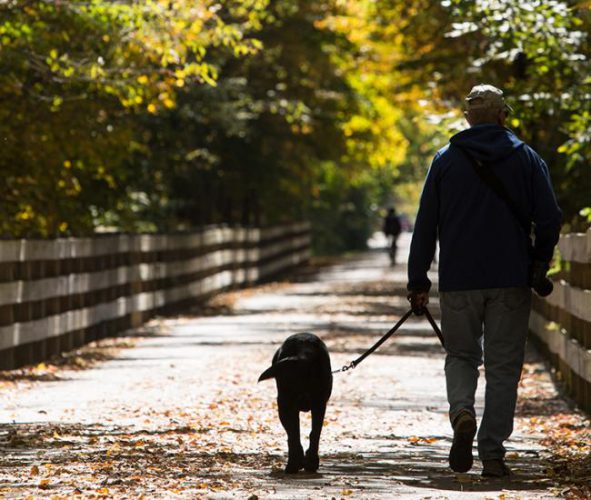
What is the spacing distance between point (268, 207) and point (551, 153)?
20379mm

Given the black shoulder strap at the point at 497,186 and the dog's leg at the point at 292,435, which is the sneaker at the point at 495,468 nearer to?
the dog's leg at the point at 292,435

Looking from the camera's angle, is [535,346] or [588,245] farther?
[535,346]

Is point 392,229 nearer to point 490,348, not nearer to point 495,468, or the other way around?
point 490,348

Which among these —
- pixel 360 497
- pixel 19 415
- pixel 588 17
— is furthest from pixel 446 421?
pixel 588 17

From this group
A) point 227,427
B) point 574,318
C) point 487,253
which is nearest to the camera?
point 487,253

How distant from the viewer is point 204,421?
10.7 meters

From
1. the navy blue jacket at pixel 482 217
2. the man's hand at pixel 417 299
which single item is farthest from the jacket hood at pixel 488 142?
the man's hand at pixel 417 299

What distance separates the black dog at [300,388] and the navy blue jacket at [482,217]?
A: 59 centimetres

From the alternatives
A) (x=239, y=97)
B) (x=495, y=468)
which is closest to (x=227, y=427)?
(x=495, y=468)

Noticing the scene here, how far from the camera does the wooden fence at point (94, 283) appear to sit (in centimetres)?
1430

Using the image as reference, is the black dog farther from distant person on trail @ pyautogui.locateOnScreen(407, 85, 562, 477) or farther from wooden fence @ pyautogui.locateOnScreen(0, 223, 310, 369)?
wooden fence @ pyautogui.locateOnScreen(0, 223, 310, 369)

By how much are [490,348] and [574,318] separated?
3823 millimetres

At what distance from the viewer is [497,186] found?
792 cm

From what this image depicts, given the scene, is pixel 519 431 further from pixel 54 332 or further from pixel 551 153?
pixel 551 153
